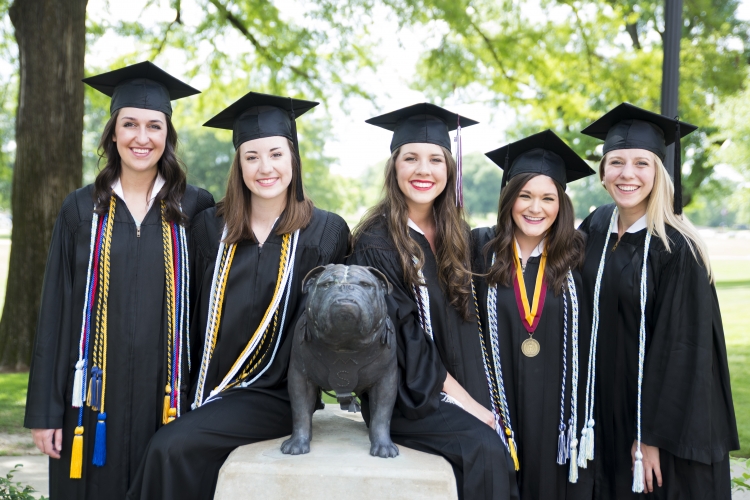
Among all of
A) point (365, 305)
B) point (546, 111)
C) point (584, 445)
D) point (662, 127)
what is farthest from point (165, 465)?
point (546, 111)

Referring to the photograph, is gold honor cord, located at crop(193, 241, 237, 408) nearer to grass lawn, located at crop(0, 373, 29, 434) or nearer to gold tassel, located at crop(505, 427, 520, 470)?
gold tassel, located at crop(505, 427, 520, 470)

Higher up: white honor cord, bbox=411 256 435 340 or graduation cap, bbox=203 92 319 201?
graduation cap, bbox=203 92 319 201

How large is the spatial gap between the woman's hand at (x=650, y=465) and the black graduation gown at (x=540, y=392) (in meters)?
0.28

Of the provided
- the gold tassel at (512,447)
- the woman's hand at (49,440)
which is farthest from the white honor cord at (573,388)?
the woman's hand at (49,440)

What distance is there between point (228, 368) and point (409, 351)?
917 mm

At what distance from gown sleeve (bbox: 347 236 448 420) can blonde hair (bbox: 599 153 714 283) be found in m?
1.31

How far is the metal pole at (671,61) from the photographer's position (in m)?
4.97

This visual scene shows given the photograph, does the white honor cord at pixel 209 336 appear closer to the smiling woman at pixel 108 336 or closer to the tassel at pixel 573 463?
the smiling woman at pixel 108 336

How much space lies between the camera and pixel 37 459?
5531mm

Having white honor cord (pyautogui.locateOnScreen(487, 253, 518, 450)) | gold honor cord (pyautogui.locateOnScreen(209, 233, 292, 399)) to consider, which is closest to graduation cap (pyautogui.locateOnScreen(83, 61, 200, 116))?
gold honor cord (pyautogui.locateOnScreen(209, 233, 292, 399))

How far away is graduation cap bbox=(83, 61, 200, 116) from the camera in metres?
3.60

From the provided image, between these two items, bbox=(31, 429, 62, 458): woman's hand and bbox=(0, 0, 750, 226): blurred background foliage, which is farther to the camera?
bbox=(0, 0, 750, 226): blurred background foliage

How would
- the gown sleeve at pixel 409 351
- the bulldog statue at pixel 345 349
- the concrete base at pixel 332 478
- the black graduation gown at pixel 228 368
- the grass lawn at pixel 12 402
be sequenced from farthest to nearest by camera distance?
1. the grass lawn at pixel 12 402
2. the gown sleeve at pixel 409 351
3. the black graduation gown at pixel 228 368
4. the concrete base at pixel 332 478
5. the bulldog statue at pixel 345 349

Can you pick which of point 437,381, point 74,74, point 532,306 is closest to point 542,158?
point 532,306
